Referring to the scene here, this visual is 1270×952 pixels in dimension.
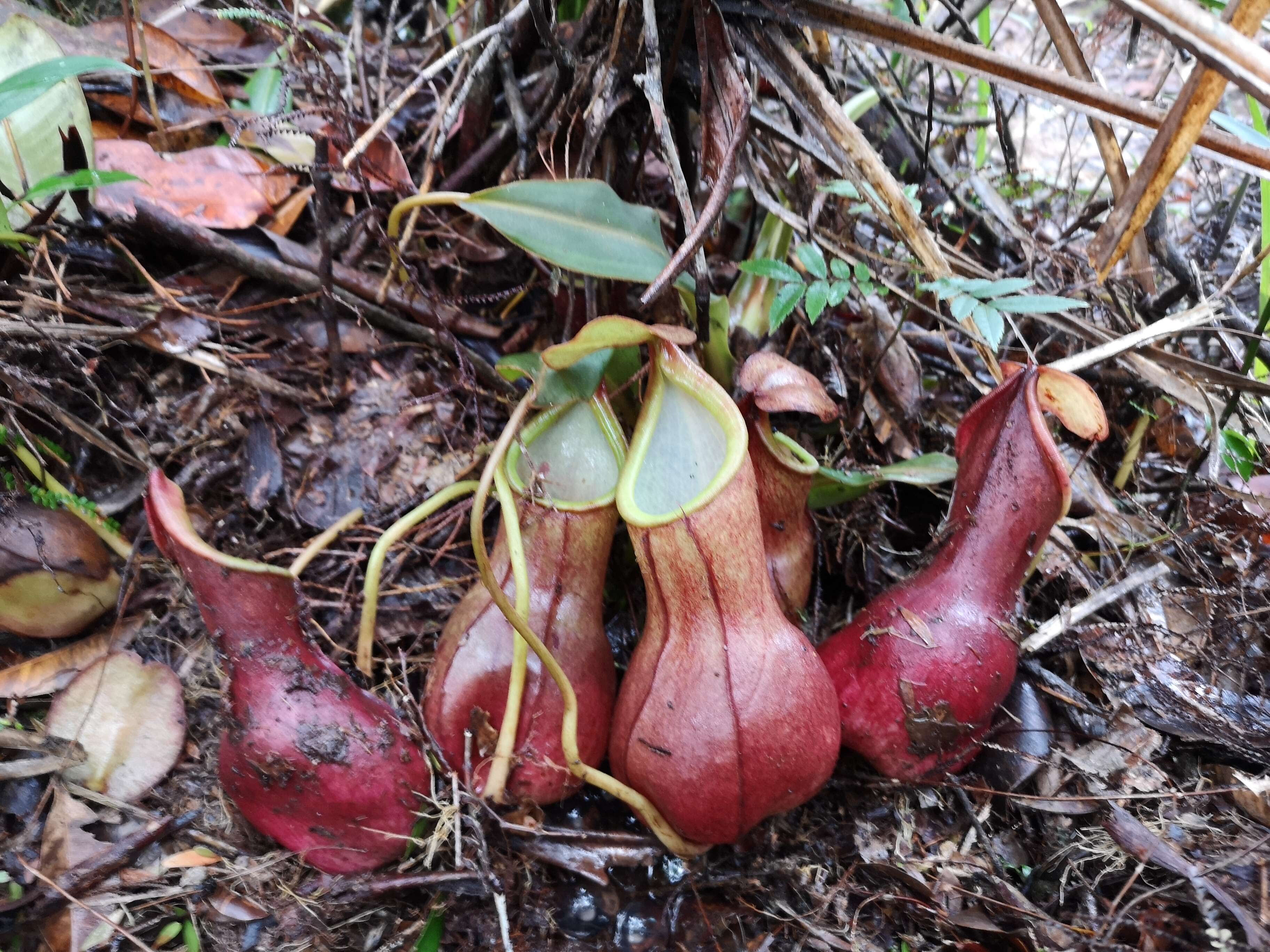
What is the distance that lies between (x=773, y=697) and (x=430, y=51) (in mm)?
1524

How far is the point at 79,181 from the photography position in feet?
3.94

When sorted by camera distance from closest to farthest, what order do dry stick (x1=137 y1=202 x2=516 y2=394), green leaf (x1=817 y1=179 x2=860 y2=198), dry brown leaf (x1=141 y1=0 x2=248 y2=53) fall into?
green leaf (x1=817 y1=179 x2=860 y2=198), dry stick (x1=137 y1=202 x2=516 y2=394), dry brown leaf (x1=141 y1=0 x2=248 y2=53)

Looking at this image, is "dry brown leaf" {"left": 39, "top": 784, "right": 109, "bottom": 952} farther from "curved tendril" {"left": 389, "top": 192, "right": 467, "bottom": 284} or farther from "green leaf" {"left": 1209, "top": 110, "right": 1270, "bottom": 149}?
"green leaf" {"left": 1209, "top": 110, "right": 1270, "bottom": 149}

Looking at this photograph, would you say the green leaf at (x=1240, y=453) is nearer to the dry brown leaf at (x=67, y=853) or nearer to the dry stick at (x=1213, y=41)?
the dry stick at (x=1213, y=41)

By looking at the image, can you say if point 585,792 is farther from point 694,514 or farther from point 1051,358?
point 1051,358

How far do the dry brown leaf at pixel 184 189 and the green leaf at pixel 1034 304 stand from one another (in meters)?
1.32

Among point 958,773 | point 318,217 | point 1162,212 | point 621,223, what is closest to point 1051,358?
point 1162,212

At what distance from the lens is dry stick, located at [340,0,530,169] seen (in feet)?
4.12

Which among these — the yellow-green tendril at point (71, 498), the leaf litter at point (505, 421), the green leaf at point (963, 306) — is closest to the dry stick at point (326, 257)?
the leaf litter at point (505, 421)

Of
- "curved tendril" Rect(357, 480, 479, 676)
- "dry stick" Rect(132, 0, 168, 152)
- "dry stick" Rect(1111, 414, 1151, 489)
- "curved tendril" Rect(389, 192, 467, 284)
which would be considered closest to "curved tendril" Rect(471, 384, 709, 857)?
"curved tendril" Rect(357, 480, 479, 676)

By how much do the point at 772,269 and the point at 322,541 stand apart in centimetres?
86

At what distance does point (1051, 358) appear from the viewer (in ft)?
5.51

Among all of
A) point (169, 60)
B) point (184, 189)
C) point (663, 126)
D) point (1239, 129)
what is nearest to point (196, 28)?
point (169, 60)

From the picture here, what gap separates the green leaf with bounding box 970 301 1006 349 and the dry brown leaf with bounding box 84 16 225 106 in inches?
60.0
